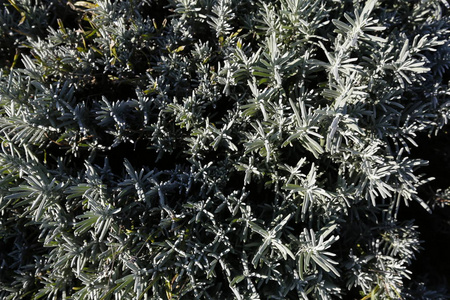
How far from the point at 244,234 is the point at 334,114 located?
2.96 feet

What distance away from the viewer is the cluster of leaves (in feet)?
7.34

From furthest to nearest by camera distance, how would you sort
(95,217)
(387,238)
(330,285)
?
(387,238) → (330,285) → (95,217)

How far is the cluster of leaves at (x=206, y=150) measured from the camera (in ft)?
7.34

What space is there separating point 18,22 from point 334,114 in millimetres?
2472

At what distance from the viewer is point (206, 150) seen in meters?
2.50

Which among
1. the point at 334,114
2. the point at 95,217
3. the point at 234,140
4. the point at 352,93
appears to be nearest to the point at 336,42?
the point at 352,93

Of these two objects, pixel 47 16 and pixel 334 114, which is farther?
pixel 47 16

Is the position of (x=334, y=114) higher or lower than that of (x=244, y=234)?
higher

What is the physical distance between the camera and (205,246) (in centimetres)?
225

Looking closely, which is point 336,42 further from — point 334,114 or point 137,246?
point 137,246

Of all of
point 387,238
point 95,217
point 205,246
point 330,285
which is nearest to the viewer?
point 95,217

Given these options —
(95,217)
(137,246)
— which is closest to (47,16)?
(95,217)

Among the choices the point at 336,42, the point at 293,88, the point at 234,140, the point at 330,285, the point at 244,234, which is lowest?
the point at 330,285

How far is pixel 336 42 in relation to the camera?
2.36m
